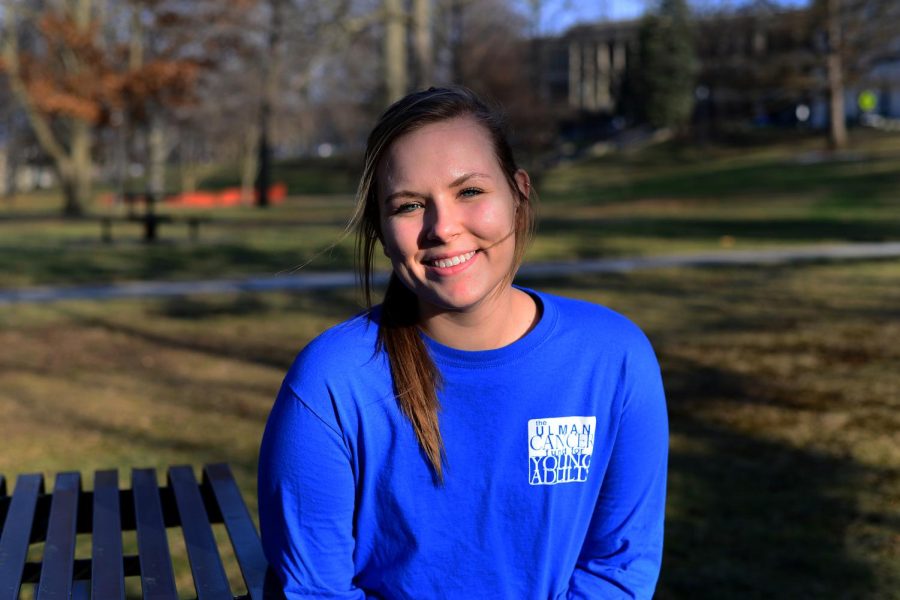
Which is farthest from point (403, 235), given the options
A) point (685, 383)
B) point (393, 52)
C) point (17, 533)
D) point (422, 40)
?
point (422, 40)

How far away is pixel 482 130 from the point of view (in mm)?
2191

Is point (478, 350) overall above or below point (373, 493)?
above

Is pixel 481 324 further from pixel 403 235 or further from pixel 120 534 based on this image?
pixel 120 534

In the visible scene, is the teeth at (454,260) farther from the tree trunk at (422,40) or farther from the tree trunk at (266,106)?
the tree trunk at (266,106)

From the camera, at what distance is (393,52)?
66.7 feet

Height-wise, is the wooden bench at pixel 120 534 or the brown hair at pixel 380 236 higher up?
the brown hair at pixel 380 236

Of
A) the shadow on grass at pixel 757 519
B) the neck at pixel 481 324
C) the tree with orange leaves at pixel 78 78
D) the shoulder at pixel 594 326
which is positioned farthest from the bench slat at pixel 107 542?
the tree with orange leaves at pixel 78 78

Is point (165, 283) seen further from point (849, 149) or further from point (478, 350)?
point (849, 149)

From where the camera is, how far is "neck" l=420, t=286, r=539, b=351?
220 centimetres

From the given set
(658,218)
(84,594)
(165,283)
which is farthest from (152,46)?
(84,594)

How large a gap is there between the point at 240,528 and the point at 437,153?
1.46 metres

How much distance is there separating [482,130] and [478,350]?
448 mm

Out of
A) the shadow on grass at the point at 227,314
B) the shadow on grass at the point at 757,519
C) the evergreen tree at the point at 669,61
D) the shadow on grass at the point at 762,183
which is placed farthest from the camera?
the evergreen tree at the point at 669,61

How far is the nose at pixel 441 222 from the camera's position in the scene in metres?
2.14
